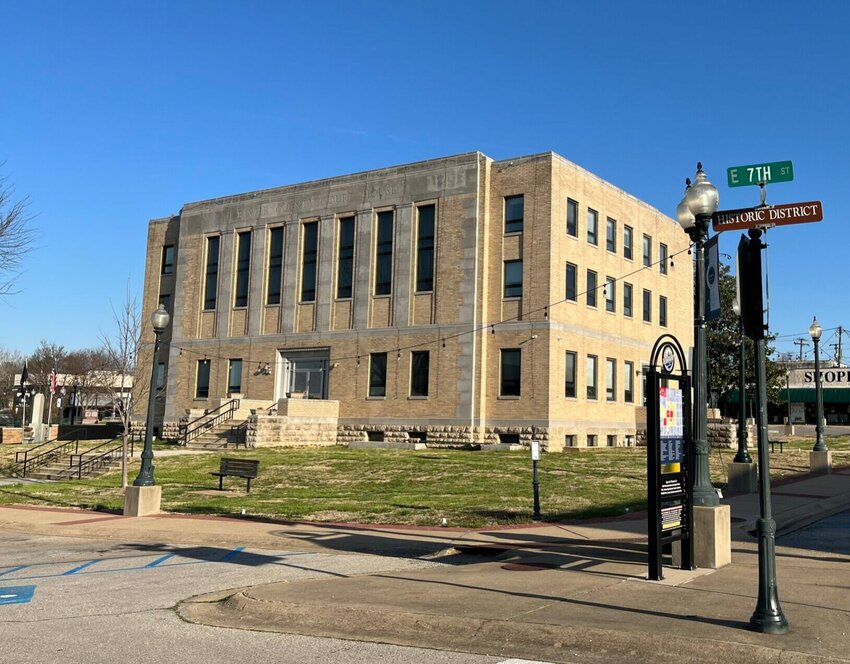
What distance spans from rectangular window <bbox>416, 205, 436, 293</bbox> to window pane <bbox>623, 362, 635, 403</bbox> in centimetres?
1128

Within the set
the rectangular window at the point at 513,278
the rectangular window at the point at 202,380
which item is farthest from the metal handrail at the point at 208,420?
the rectangular window at the point at 513,278

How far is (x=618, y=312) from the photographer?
4166 cm

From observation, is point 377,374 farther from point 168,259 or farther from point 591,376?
point 168,259

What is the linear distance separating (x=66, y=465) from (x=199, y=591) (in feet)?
78.5

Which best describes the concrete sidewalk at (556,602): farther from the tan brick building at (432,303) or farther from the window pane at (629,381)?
the window pane at (629,381)

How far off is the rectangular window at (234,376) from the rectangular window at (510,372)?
618 inches

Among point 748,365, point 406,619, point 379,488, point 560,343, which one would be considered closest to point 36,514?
point 379,488

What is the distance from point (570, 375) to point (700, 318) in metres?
26.9

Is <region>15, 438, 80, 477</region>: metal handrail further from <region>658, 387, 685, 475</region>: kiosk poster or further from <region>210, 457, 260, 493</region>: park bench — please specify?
<region>658, 387, 685, 475</region>: kiosk poster

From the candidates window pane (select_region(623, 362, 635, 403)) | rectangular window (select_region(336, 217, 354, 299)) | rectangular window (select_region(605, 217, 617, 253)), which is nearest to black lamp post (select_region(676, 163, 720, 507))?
rectangular window (select_region(605, 217, 617, 253))

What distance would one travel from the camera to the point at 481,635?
743 cm

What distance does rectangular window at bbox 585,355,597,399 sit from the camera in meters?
39.1

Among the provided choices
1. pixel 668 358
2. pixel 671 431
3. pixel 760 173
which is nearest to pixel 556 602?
pixel 671 431

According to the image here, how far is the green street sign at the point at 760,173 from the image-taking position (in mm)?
10578
